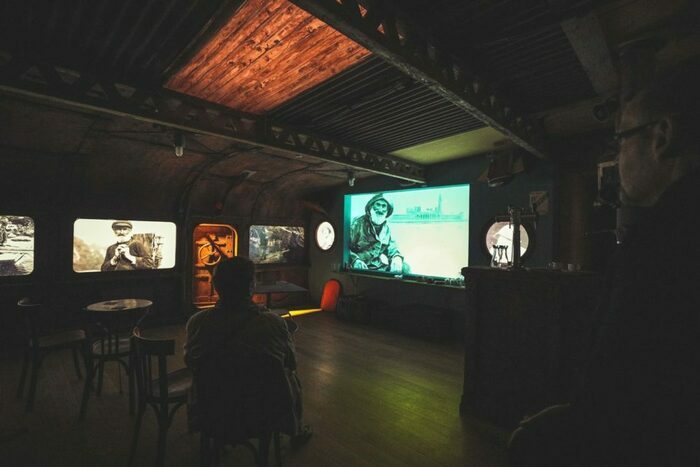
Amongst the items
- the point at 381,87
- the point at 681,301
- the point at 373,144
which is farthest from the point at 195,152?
the point at 681,301

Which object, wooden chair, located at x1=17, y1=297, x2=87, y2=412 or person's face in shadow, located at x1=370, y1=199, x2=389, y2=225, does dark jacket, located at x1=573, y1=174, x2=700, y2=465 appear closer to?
wooden chair, located at x1=17, y1=297, x2=87, y2=412

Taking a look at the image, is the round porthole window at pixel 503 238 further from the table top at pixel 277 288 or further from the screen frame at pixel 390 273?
the table top at pixel 277 288

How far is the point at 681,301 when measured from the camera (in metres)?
1.00

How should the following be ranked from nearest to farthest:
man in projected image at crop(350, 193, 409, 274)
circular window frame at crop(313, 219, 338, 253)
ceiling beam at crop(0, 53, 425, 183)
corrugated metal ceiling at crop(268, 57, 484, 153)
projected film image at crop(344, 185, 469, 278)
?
ceiling beam at crop(0, 53, 425, 183)
corrugated metal ceiling at crop(268, 57, 484, 153)
projected film image at crop(344, 185, 469, 278)
man in projected image at crop(350, 193, 409, 274)
circular window frame at crop(313, 219, 338, 253)

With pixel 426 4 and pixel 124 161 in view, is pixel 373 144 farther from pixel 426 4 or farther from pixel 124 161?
pixel 124 161

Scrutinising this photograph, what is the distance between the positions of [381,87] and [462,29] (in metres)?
1.29

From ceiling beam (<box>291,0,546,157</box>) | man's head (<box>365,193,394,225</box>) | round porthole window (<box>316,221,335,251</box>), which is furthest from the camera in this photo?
round porthole window (<box>316,221,335,251</box>)

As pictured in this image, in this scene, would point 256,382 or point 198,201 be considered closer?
point 256,382

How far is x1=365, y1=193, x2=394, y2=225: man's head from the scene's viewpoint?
8.42m

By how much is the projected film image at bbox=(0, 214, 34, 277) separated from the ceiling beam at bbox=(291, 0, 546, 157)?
253 inches

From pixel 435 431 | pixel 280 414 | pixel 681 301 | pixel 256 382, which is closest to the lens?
pixel 681 301

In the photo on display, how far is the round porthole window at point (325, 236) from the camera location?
9.62 m

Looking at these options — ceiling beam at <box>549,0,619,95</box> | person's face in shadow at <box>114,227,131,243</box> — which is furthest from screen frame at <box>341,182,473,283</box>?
person's face in shadow at <box>114,227,131,243</box>

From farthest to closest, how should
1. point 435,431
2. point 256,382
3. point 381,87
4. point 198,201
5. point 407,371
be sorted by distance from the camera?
1. point 198,201
2. point 407,371
3. point 381,87
4. point 435,431
5. point 256,382
